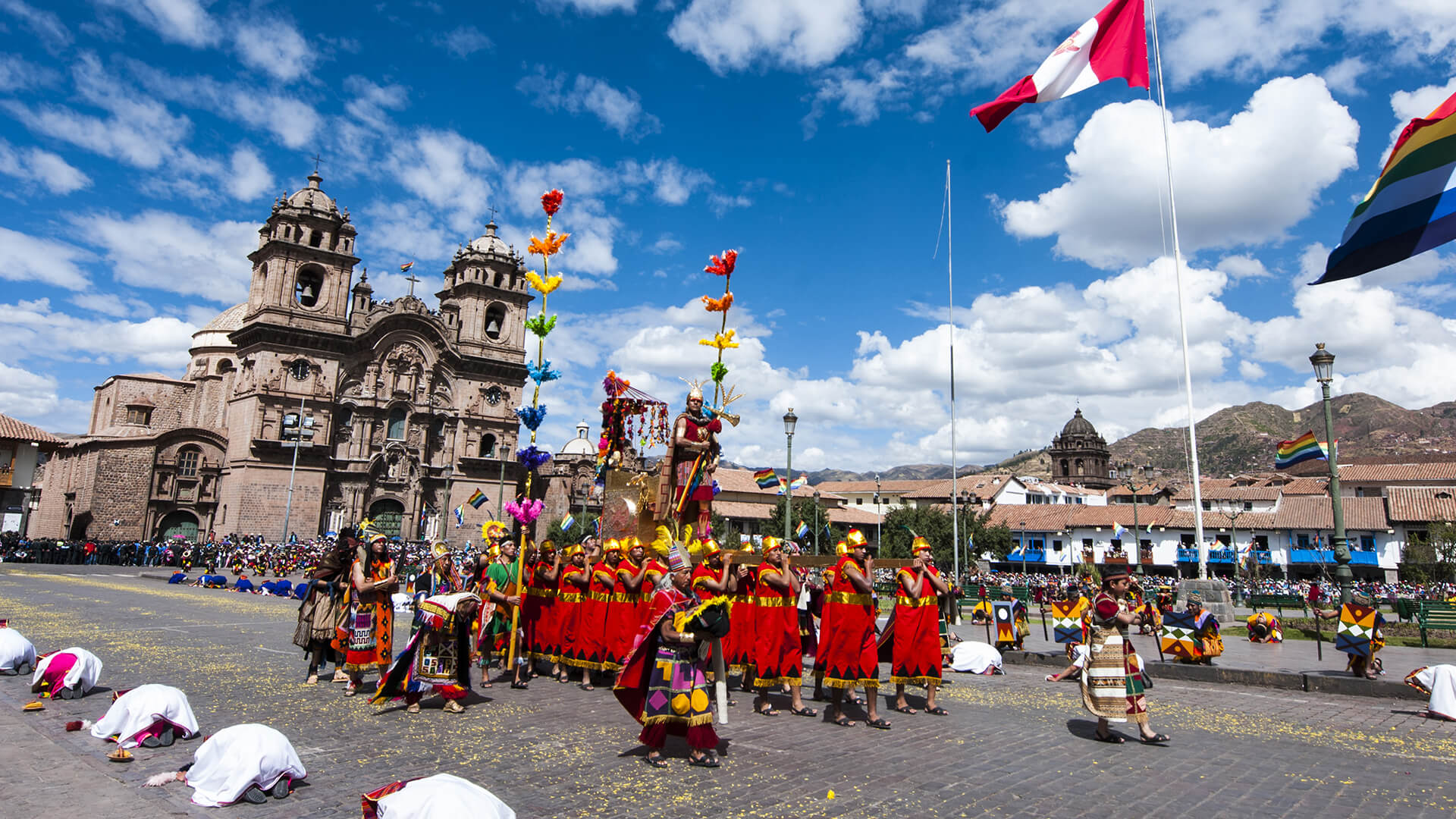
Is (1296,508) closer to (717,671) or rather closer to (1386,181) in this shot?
(1386,181)

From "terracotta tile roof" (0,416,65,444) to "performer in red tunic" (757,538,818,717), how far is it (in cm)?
4482

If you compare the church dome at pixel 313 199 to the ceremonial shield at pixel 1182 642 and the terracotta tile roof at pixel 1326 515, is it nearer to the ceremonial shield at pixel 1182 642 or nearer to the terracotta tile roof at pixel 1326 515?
the ceremonial shield at pixel 1182 642

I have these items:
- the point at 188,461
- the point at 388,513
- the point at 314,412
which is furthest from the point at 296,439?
the point at 388,513

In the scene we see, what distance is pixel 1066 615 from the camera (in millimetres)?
13734

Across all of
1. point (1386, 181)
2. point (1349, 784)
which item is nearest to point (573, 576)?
point (1349, 784)

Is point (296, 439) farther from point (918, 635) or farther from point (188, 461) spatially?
point (918, 635)

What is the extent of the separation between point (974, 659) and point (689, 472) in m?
5.74

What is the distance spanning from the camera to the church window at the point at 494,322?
58.2m

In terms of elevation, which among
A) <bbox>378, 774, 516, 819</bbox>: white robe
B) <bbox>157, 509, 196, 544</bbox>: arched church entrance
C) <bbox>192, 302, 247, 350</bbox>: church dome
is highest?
<bbox>192, 302, 247, 350</bbox>: church dome

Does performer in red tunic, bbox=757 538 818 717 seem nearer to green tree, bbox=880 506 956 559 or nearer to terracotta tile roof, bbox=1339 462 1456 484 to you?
green tree, bbox=880 506 956 559

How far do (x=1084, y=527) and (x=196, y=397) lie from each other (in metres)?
68.2

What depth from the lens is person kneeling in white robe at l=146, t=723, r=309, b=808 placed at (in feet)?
17.0

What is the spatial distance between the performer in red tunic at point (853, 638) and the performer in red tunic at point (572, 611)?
3.73 metres

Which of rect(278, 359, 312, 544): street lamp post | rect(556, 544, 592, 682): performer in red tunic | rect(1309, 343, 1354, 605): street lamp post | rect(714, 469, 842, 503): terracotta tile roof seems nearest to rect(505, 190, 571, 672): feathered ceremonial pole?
rect(556, 544, 592, 682): performer in red tunic
